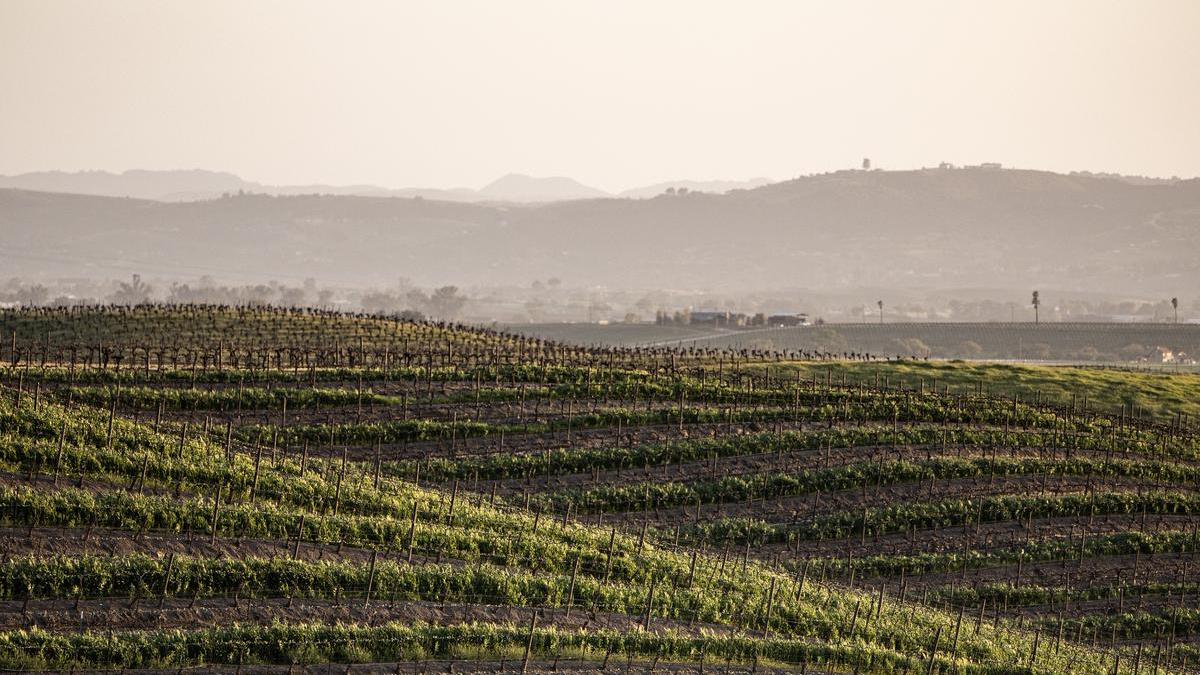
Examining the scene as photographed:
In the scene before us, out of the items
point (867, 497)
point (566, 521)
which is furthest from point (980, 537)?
point (566, 521)

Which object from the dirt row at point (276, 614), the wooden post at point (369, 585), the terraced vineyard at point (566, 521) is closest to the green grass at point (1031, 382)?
the terraced vineyard at point (566, 521)

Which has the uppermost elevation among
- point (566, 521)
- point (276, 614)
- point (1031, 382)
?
point (1031, 382)

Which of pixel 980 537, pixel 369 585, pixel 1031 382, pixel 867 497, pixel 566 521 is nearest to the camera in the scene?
pixel 369 585

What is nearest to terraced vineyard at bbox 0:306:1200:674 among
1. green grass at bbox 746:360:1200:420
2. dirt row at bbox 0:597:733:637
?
dirt row at bbox 0:597:733:637

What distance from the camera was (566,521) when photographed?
4878 centimetres

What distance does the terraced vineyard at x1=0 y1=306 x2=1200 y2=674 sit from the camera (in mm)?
34844

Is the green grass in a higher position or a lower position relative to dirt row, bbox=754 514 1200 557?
higher

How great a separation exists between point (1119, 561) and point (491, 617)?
27.8 m

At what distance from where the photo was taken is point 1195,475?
68500 millimetres

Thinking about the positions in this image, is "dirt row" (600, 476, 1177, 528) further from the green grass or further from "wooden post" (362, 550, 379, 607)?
the green grass

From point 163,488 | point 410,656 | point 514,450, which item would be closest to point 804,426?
point 514,450

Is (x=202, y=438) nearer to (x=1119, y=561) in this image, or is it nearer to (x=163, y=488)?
(x=163, y=488)

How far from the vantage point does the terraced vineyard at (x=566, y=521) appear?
114 ft

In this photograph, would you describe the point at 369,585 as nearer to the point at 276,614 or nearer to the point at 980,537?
the point at 276,614
